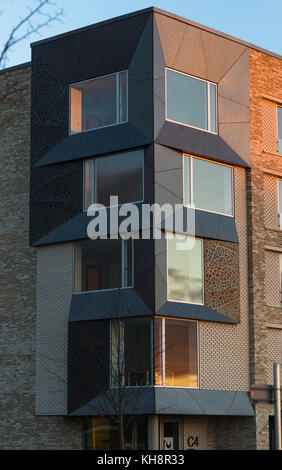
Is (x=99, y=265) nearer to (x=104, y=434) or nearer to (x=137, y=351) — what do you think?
(x=137, y=351)

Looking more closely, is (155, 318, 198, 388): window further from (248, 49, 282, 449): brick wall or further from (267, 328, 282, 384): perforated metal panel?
(267, 328, 282, 384): perforated metal panel

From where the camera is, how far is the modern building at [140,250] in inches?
1156

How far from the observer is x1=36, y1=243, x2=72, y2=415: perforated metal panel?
30.5m

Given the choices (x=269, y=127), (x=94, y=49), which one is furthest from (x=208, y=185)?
(x=94, y=49)

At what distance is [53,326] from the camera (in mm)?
31016

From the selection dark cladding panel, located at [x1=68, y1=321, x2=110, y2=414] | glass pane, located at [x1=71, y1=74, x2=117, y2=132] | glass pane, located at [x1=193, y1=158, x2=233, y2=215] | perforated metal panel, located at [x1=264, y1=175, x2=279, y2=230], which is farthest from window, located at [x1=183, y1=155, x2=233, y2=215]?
dark cladding panel, located at [x1=68, y1=321, x2=110, y2=414]

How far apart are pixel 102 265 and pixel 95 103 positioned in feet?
18.0

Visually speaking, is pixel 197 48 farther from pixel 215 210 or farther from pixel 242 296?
pixel 242 296

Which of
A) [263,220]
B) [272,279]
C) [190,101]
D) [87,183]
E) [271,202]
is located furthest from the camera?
[271,202]

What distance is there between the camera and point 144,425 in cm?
2952

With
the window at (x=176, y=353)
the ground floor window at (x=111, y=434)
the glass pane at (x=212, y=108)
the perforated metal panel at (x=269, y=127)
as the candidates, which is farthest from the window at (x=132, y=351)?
the perforated metal panel at (x=269, y=127)

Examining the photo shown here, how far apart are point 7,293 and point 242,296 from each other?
8.36 metres
